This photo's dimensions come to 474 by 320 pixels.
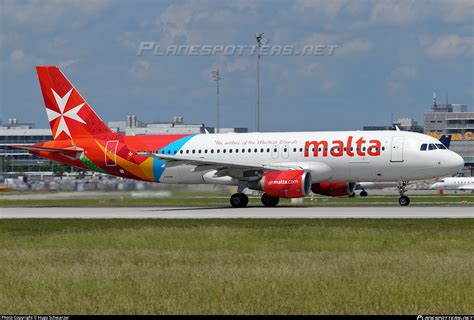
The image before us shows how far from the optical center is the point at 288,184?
155 feet

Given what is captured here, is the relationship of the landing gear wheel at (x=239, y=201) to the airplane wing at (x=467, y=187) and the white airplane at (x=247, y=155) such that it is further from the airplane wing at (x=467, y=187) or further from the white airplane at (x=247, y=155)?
the airplane wing at (x=467, y=187)

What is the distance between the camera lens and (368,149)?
4859 cm

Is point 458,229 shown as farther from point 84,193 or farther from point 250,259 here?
point 84,193

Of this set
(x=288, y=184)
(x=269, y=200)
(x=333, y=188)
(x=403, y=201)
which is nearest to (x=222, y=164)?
(x=288, y=184)

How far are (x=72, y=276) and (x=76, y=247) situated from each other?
6912 millimetres

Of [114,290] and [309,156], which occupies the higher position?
[309,156]

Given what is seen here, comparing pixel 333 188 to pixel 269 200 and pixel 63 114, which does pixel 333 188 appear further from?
pixel 63 114

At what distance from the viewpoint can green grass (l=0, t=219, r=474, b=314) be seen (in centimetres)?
1627

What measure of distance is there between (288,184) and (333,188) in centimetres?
569

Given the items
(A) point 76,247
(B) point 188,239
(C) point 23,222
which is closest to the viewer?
(A) point 76,247

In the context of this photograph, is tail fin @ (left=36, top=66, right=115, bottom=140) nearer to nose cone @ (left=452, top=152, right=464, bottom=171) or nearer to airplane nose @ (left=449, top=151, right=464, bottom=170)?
airplane nose @ (left=449, top=151, right=464, bottom=170)

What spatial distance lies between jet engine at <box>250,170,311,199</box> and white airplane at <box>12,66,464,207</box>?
0.05 metres

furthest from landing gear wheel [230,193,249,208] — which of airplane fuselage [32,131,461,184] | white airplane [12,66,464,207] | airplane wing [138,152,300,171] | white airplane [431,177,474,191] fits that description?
white airplane [431,177,474,191]

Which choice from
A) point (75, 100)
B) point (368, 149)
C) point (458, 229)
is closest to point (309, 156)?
point (368, 149)
